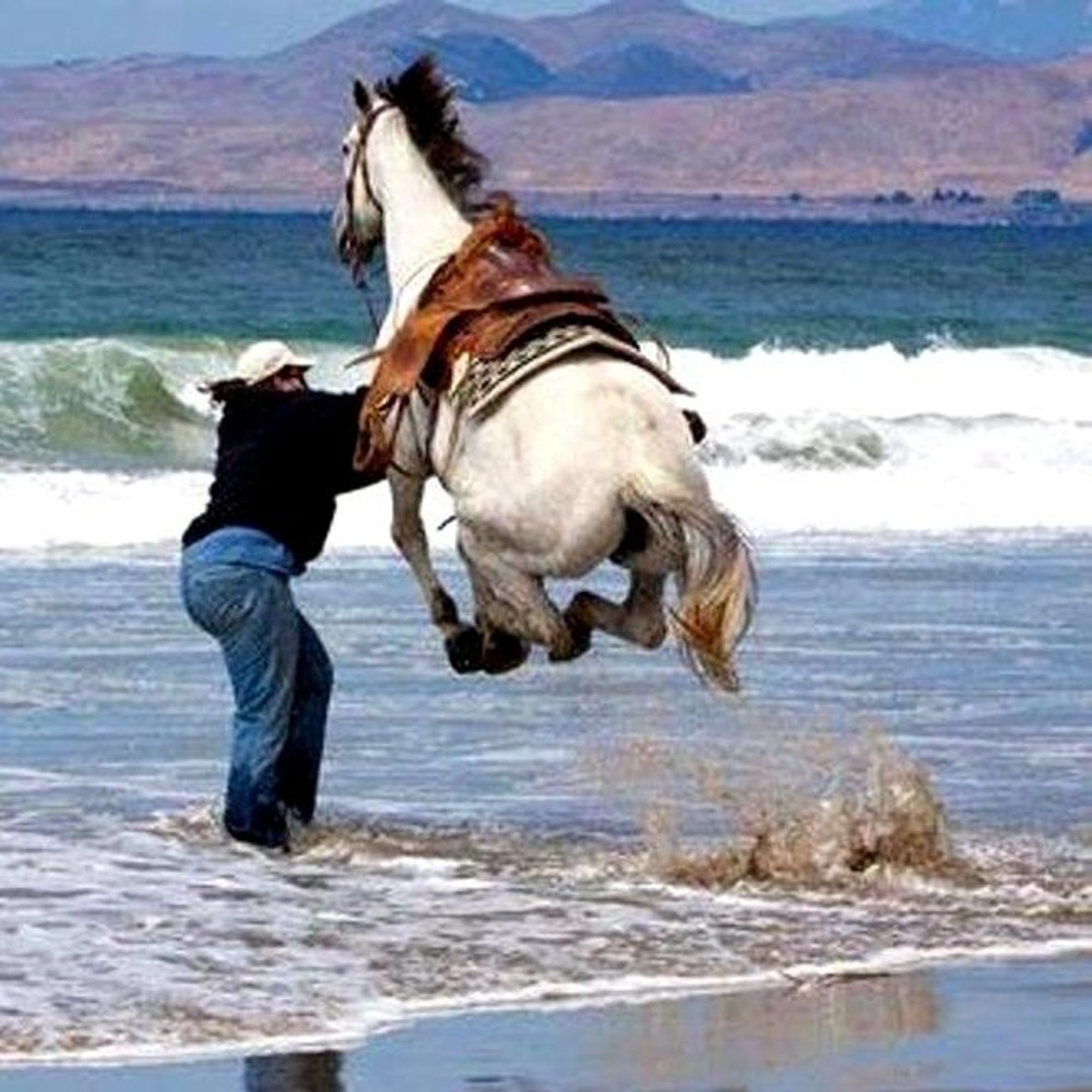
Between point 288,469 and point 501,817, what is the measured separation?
4.49ft

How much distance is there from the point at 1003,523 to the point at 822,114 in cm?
16956

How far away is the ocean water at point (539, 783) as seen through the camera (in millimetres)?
10203

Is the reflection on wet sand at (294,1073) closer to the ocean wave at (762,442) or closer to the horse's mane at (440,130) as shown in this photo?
the horse's mane at (440,130)

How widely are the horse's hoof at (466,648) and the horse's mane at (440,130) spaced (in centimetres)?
122

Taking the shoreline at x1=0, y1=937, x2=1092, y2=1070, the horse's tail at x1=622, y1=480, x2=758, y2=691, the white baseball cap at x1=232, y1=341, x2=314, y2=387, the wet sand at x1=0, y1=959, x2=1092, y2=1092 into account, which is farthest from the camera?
the white baseball cap at x1=232, y1=341, x2=314, y2=387

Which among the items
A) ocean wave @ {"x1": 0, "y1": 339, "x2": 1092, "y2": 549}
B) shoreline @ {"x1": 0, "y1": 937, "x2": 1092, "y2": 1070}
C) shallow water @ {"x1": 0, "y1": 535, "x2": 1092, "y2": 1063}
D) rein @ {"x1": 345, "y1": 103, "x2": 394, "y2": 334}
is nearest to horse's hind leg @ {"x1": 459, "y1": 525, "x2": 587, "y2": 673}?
shallow water @ {"x1": 0, "y1": 535, "x2": 1092, "y2": 1063}

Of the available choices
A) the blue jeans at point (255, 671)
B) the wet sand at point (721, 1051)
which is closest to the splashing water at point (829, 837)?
the blue jeans at point (255, 671)

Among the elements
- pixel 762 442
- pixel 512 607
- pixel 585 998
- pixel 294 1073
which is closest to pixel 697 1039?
pixel 585 998

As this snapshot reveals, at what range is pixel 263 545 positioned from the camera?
39.4 ft

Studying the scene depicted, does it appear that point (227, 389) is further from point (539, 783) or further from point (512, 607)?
point (539, 783)

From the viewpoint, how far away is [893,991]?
9891mm

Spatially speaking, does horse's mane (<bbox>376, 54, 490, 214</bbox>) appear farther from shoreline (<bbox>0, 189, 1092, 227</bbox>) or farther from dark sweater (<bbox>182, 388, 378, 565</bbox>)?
shoreline (<bbox>0, 189, 1092, 227</bbox>)

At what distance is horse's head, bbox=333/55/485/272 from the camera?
12.0 metres

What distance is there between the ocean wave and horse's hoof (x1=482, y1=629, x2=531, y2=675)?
10.1 meters
